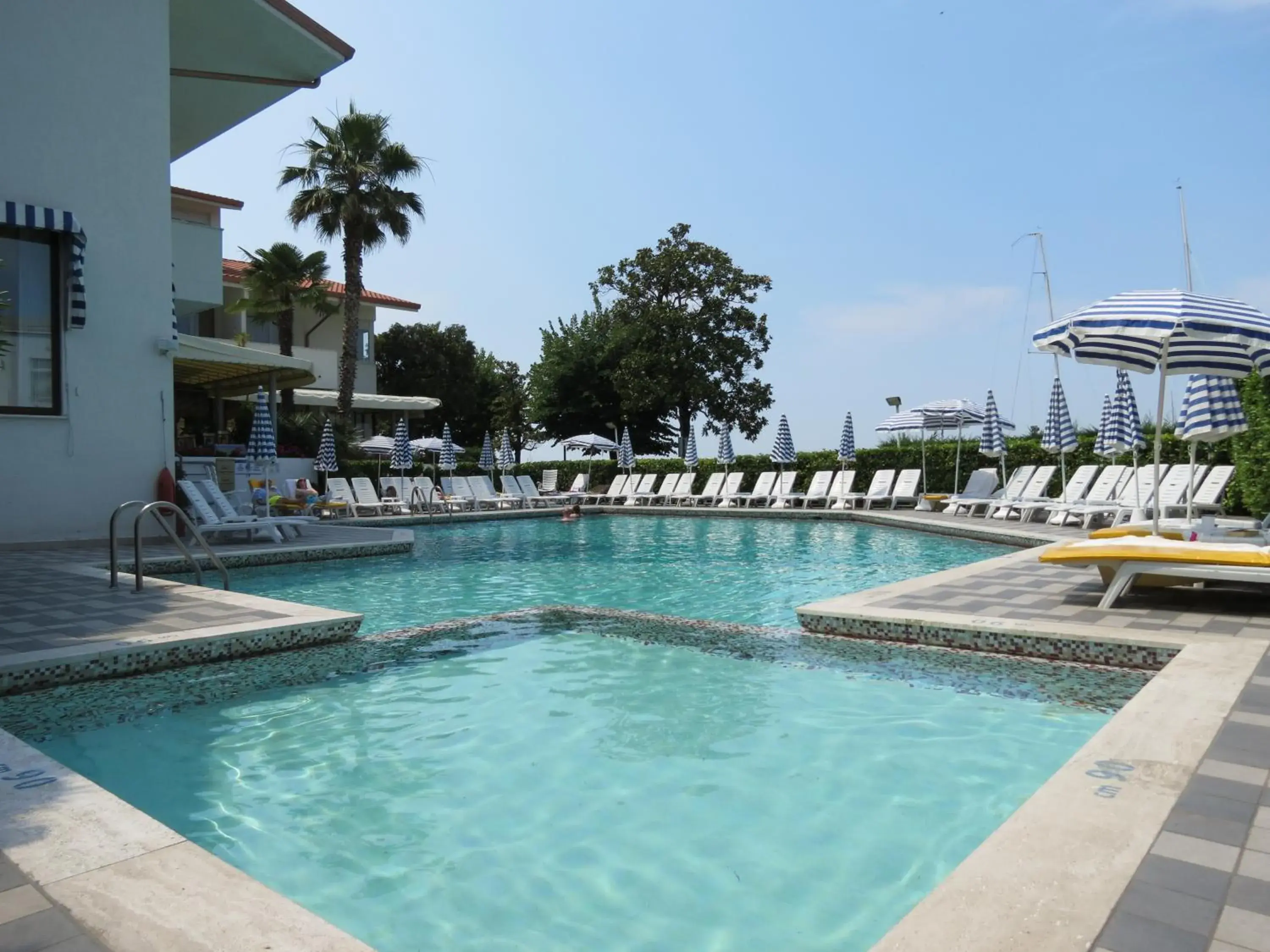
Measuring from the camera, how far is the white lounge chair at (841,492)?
19344 mm

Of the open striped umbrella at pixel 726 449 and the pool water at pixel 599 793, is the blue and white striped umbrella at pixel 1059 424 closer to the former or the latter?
the open striped umbrella at pixel 726 449

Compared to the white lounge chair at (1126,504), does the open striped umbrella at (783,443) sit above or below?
above

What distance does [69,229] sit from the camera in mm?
10500

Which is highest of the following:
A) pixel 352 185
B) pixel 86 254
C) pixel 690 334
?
pixel 352 185

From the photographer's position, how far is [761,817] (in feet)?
11.3

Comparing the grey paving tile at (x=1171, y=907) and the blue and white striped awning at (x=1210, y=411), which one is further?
the blue and white striped awning at (x=1210, y=411)

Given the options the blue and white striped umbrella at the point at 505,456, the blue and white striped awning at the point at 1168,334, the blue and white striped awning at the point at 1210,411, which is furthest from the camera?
the blue and white striped umbrella at the point at 505,456

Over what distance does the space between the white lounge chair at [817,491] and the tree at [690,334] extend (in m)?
10.6

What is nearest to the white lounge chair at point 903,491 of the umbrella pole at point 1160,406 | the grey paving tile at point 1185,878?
the umbrella pole at point 1160,406

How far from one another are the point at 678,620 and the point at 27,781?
466 cm

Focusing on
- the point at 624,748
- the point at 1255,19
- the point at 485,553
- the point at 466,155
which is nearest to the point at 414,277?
the point at 466,155

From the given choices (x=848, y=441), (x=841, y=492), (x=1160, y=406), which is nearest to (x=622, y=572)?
(x=1160, y=406)

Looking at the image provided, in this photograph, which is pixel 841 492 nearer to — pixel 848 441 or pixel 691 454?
pixel 848 441

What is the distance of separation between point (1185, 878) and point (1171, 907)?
0.63 feet
